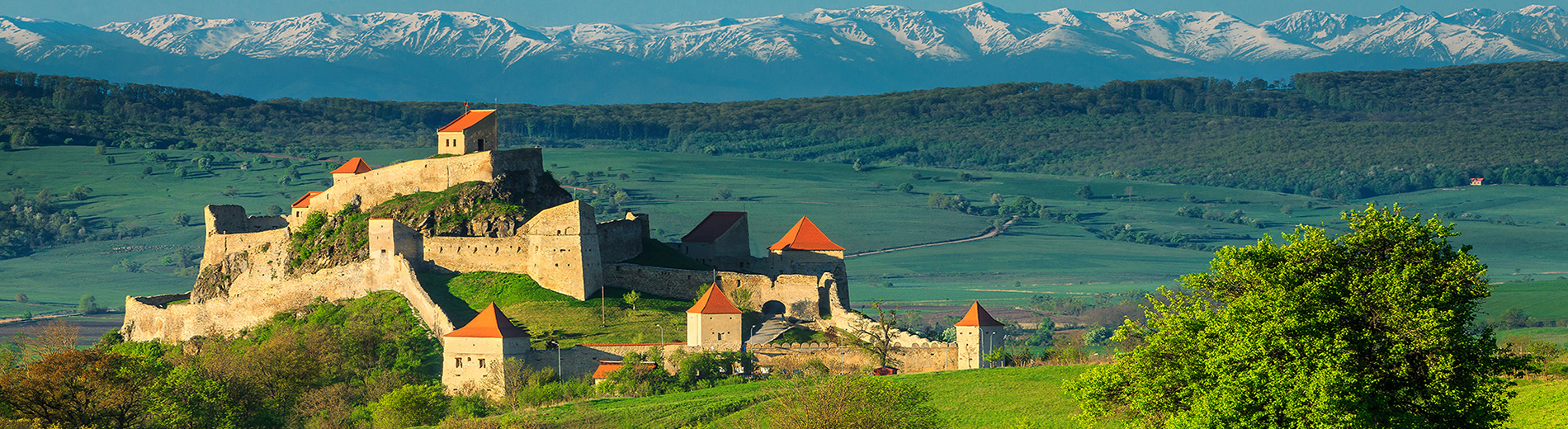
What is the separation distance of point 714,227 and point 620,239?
6.86m

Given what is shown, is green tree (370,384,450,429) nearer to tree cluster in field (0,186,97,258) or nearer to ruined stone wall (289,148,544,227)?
ruined stone wall (289,148,544,227)

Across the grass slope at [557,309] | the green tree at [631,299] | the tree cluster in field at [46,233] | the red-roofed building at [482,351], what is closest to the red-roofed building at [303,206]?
the grass slope at [557,309]

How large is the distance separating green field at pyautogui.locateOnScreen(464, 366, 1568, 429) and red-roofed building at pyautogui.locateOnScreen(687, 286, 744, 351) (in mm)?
4742

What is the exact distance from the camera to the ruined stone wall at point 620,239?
6988 centimetres

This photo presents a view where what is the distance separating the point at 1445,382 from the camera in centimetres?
2809

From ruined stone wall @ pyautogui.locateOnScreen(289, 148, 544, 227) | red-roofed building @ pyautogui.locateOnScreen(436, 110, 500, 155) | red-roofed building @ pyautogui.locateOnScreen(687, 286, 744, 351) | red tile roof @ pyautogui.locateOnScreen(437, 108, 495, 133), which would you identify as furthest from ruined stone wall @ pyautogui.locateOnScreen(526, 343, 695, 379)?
red tile roof @ pyautogui.locateOnScreen(437, 108, 495, 133)

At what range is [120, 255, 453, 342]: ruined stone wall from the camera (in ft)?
216

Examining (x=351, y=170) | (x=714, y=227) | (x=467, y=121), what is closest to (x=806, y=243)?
(x=714, y=227)

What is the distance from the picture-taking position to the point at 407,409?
5281 centimetres

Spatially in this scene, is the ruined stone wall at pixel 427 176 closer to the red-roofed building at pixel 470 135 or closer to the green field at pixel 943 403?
the red-roofed building at pixel 470 135

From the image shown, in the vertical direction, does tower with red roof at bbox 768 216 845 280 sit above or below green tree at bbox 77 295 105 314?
above

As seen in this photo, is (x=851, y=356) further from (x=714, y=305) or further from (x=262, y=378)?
(x=262, y=378)

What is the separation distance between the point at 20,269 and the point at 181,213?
20.5m

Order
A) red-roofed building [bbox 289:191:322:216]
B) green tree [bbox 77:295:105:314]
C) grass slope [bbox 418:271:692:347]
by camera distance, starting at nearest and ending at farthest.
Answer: grass slope [bbox 418:271:692:347] < red-roofed building [bbox 289:191:322:216] < green tree [bbox 77:295:105:314]
